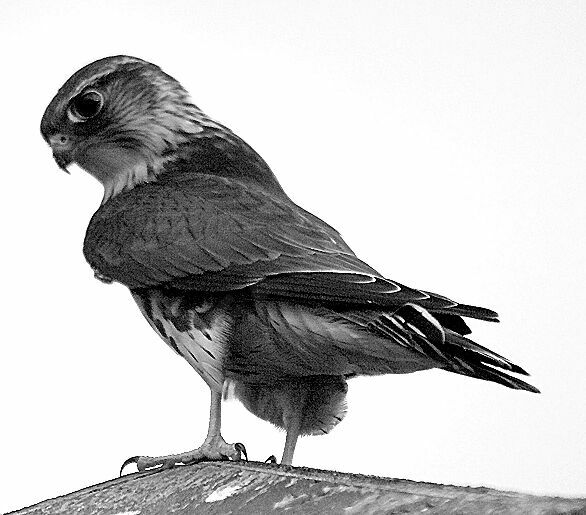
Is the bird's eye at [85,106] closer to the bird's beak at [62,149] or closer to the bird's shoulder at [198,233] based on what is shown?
the bird's beak at [62,149]

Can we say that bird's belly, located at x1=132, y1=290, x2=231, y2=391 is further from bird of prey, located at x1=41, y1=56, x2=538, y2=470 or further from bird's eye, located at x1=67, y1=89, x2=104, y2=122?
bird's eye, located at x1=67, y1=89, x2=104, y2=122

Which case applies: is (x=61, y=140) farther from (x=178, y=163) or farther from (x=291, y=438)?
(x=291, y=438)

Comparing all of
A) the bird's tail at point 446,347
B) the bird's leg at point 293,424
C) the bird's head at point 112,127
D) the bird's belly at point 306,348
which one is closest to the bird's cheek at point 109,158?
the bird's head at point 112,127

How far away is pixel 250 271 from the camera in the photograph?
4309mm

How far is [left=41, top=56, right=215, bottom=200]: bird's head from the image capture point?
16.9ft

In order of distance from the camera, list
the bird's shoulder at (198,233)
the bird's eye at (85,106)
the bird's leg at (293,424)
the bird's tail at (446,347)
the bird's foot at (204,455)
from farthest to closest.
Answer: the bird's eye at (85,106), the bird's leg at (293,424), the bird's shoulder at (198,233), the bird's foot at (204,455), the bird's tail at (446,347)

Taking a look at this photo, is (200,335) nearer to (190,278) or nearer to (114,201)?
(190,278)

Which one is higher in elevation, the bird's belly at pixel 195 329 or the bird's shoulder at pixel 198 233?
the bird's shoulder at pixel 198 233

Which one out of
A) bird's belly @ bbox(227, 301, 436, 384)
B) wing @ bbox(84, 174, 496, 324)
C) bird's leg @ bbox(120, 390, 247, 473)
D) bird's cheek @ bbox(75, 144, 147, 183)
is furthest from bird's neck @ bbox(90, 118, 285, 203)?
bird's leg @ bbox(120, 390, 247, 473)

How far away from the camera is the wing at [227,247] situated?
410 cm

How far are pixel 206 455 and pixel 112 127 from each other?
1670 millimetres

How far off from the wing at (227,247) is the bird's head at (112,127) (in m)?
0.21

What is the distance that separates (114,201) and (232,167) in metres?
0.54

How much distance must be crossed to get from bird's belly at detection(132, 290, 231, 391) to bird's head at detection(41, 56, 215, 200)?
2.37 feet
